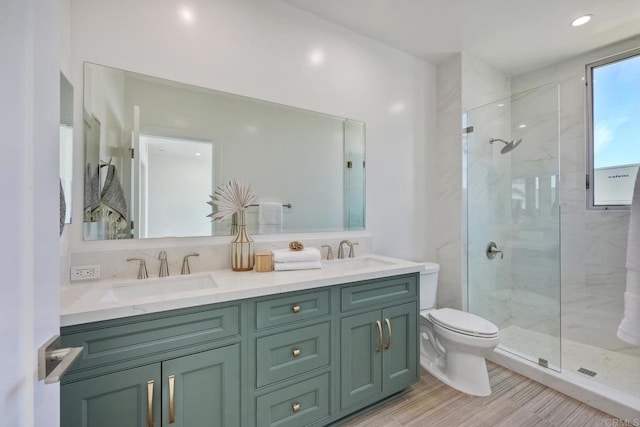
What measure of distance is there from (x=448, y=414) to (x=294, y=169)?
6.01 feet

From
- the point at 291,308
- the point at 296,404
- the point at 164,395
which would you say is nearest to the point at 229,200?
the point at 291,308

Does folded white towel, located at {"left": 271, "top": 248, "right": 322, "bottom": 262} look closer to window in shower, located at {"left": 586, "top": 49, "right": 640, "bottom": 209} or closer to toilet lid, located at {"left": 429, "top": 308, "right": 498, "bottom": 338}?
toilet lid, located at {"left": 429, "top": 308, "right": 498, "bottom": 338}

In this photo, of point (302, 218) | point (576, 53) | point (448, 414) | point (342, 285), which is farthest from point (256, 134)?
point (576, 53)

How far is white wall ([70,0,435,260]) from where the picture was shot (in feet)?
4.88

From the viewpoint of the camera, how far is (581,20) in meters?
2.12

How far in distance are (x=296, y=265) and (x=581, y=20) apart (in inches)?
107

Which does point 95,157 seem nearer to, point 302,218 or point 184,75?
point 184,75

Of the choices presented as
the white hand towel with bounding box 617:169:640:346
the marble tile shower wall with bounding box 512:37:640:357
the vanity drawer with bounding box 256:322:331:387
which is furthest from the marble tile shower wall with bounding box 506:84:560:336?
the vanity drawer with bounding box 256:322:331:387

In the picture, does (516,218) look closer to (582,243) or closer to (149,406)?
(582,243)

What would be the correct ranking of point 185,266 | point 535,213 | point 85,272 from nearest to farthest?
point 85,272, point 185,266, point 535,213

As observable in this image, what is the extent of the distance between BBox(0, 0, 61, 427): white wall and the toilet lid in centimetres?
206

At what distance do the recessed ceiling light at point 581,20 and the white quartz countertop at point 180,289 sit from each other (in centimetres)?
217

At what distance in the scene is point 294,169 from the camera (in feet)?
6.70

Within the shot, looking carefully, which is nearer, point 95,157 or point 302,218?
point 95,157
